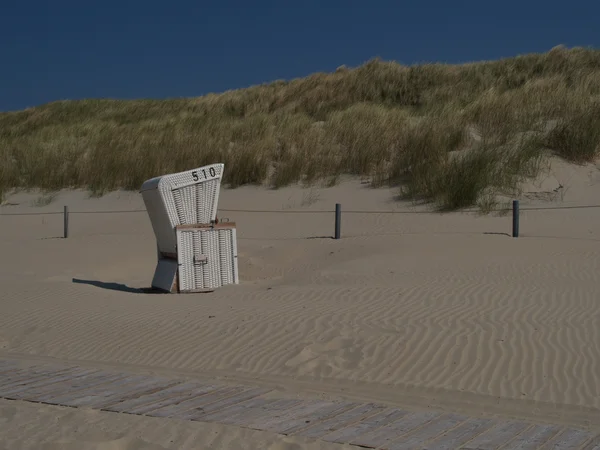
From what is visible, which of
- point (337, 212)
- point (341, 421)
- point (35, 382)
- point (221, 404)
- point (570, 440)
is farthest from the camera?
point (337, 212)

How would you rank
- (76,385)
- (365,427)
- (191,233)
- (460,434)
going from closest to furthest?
(460,434) → (365,427) → (76,385) → (191,233)

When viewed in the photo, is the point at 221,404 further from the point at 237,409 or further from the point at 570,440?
the point at 570,440

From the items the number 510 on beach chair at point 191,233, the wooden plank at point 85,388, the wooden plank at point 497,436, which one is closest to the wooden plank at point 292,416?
the wooden plank at point 497,436

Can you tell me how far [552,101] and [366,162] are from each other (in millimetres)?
5303

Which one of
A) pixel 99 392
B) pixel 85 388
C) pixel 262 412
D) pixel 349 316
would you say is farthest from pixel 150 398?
pixel 349 316

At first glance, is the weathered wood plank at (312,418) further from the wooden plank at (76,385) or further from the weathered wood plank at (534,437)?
the wooden plank at (76,385)

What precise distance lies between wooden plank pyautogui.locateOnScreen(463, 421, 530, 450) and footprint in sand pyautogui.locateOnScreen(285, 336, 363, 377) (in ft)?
6.58

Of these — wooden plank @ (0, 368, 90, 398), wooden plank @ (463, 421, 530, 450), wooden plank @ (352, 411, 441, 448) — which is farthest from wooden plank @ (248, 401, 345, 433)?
wooden plank @ (0, 368, 90, 398)

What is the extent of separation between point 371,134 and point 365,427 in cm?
1642

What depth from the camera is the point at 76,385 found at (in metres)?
6.83

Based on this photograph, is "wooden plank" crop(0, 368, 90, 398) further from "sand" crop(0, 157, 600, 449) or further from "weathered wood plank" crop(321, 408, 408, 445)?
"weathered wood plank" crop(321, 408, 408, 445)

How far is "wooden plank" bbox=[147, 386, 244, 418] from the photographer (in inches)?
232

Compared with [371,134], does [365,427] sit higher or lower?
lower

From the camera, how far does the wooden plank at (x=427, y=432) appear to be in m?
5.18
